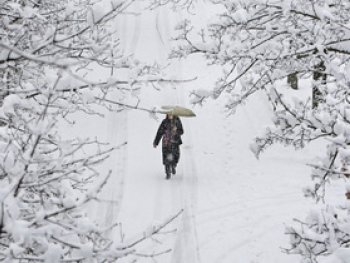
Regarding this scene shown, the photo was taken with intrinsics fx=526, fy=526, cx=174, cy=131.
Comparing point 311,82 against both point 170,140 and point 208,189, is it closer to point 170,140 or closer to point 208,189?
point 208,189

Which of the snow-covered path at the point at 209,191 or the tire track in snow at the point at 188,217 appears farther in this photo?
the snow-covered path at the point at 209,191

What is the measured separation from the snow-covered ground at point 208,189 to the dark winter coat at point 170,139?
0.59 meters

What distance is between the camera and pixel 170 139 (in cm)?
1266

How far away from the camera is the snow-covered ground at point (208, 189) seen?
31.9 feet

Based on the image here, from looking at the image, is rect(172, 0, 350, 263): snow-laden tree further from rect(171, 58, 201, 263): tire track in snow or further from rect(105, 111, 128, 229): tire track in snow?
rect(105, 111, 128, 229): tire track in snow

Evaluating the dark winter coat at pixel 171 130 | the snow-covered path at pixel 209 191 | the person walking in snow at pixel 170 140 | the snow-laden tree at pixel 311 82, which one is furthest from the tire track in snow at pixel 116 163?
the snow-laden tree at pixel 311 82

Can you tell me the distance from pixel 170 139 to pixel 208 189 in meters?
1.50

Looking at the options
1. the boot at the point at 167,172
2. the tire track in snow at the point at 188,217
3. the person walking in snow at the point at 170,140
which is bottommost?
the tire track in snow at the point at 188,217

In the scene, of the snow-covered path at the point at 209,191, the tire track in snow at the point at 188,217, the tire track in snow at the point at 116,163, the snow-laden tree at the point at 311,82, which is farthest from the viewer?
the tire track in snow at the point at 116,163

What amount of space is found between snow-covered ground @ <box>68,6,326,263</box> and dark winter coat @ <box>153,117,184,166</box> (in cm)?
59

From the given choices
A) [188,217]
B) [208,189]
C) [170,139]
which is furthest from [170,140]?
[188,217]

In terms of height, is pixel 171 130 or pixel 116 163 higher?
pixel 171 130

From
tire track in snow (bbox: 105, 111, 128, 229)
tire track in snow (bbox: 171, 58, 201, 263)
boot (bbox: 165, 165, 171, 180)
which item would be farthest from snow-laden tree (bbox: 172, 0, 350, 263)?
boot (bbox: 165, 165, 171, 180)

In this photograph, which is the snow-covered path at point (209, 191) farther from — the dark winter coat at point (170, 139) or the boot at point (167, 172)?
the dark winter coat at point (170, 139)
